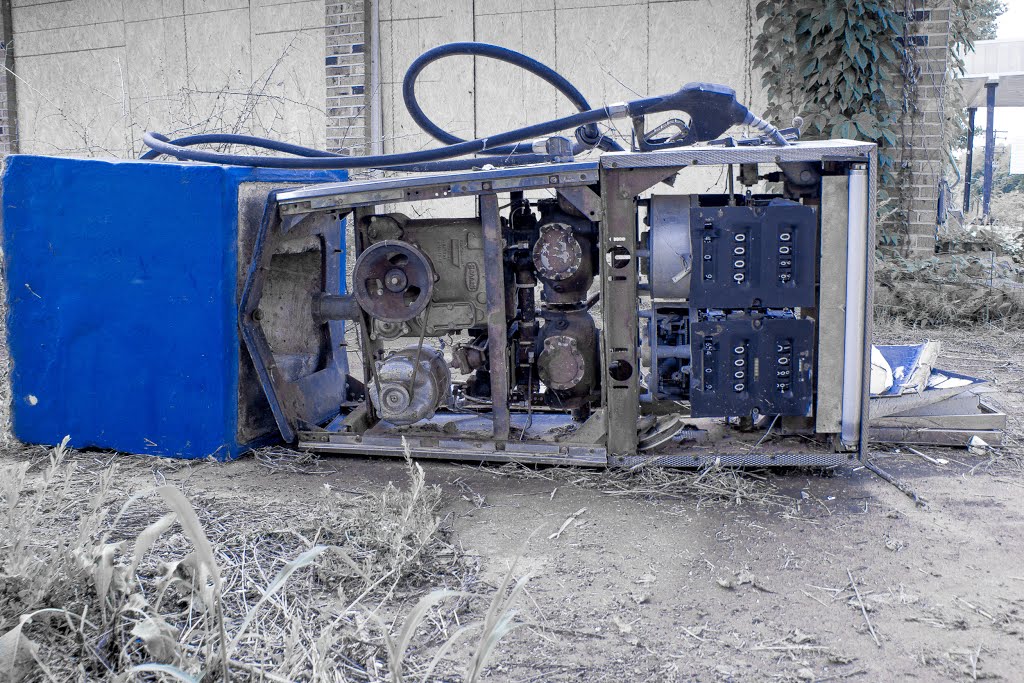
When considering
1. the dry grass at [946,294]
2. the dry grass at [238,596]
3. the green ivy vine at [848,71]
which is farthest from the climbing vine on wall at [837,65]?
the dry grass at [238,596]

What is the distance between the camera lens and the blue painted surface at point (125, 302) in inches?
155

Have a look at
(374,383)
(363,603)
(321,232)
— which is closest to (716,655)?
(363,603)

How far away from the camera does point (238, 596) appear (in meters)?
2.60

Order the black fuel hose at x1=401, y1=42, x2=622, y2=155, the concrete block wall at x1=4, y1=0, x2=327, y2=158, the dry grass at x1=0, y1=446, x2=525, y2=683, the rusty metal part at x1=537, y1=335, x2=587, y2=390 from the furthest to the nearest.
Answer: the concrete block wall at x1=4, y1=0, x2=327, y2=158 → the black fuel hose at x1=401, y1=42, x2=622, y2=155 → the rusty metal part at x1=537, y1=335, x2=587, y2=390 → the dry grass at x1=0, y1=446, x2=525, y2=683

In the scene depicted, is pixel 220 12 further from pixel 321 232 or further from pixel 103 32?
pixel 321 232

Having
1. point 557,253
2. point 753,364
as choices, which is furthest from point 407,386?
point 753,364

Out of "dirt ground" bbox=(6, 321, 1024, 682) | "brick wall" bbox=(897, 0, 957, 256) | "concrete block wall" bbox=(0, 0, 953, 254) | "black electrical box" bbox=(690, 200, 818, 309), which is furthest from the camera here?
"concrete block wall" bbox=(0, 0, 953, 254)

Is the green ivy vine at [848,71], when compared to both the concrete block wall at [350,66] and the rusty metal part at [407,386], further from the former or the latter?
the rusty metal part at [407,386]

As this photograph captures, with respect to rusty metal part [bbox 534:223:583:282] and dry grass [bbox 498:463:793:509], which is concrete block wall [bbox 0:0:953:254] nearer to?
rusty metal part [bbox 534:223:583:282]

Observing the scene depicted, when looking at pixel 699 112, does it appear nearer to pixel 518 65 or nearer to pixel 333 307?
pixel 518 65

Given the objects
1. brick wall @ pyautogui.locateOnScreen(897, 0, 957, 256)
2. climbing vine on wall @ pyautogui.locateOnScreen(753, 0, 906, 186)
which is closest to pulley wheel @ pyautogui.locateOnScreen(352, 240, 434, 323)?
climbing vine on wall @ pyautogui.locateOnScreen(753, 0, 906, 186)

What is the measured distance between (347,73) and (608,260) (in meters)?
5.79

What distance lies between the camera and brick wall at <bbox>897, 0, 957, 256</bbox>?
24.5 feet

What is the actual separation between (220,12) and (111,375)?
6.39 m
